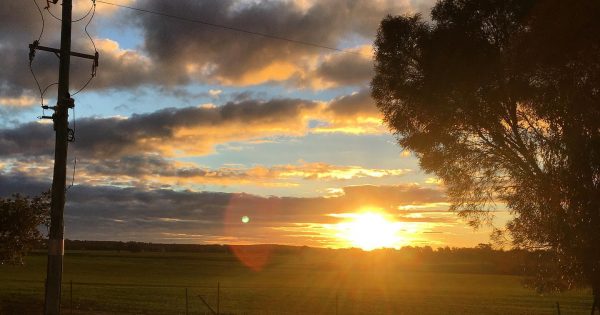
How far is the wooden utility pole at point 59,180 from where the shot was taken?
12.1 meters

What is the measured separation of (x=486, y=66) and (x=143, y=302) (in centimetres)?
3089

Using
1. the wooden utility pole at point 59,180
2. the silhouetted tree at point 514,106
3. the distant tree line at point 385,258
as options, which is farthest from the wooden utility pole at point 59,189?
the distant tree line at point 385,258

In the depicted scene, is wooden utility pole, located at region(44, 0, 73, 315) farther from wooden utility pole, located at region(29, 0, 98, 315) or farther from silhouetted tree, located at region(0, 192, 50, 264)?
silhouetted tree, located at region(0, 192, 50, 264)

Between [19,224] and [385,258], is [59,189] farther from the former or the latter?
[385,258]

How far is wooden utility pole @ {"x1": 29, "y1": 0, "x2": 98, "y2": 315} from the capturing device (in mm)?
12125

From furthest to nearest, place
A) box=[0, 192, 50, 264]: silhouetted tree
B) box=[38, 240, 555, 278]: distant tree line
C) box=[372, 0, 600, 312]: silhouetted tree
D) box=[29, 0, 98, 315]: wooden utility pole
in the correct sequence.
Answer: box=[38, 240, 555, 278]: distant tree line, box=[0, 192, 50, 264]: silhouetted tree, box=[372, 0, 600, 312]: silhouetted tree, box=[29, 0, 98, 315]: wooden utility pole

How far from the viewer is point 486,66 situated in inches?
698

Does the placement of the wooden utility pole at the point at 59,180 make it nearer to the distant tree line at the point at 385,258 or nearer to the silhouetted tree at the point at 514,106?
the silhouetted tree at the point at 514,106

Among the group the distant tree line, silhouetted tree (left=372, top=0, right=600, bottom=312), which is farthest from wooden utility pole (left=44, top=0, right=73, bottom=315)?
the distant tree line

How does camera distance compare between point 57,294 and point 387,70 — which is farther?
point 387,70

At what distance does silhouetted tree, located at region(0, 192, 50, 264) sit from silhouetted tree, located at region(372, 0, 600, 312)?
17325mm

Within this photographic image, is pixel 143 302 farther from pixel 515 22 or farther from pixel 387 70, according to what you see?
pixel 515 22

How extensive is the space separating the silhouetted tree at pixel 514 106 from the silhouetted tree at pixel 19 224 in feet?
56.8

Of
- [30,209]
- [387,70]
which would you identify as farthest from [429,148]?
[30,209]
